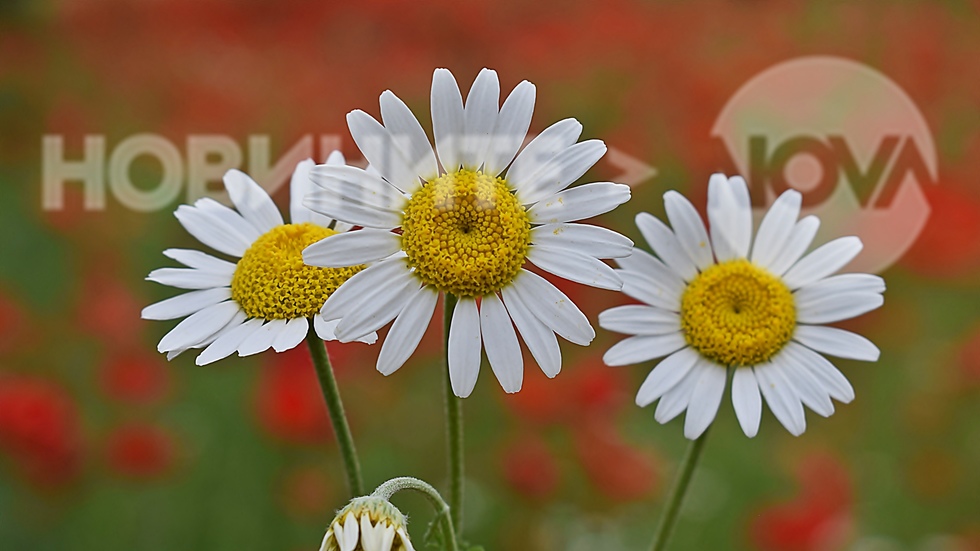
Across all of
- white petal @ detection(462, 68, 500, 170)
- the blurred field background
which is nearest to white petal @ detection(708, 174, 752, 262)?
white petal @ detection(462, 68, 500, 170)

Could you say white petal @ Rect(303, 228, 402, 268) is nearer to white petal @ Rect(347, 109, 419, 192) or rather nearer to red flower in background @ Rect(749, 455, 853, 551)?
white petal @ Rect(347, 109, 419, 192)

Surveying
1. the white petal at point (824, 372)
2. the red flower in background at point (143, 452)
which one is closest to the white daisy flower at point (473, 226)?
the white petal at point (824, 372)

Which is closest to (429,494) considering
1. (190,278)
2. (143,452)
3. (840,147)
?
(190,278)

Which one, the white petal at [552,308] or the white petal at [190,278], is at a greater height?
the white petal at [190,278]

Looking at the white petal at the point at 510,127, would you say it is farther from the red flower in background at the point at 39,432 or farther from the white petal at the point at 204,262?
the red flower in background at the point at 39,432

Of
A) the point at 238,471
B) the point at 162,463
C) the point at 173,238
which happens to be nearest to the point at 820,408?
the point at 162,463

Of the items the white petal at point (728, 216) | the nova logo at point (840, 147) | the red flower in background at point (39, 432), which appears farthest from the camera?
the nova logo at point (840, 147)

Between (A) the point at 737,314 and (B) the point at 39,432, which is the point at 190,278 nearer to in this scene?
(A) the point at 737,314
